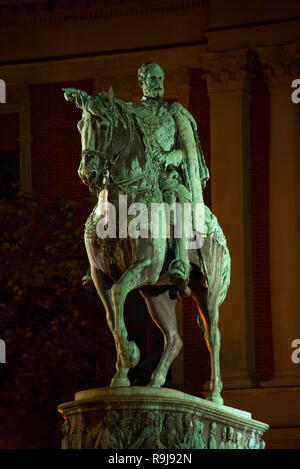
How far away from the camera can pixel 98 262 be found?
44.2 feet

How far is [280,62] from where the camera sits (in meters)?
26.1

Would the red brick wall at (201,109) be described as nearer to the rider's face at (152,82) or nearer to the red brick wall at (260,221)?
the red brick wall at (260,221)

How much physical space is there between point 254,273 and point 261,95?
130 inches

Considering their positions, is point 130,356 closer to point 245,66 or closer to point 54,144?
point 245,66

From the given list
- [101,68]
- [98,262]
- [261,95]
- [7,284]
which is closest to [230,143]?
[261,95]

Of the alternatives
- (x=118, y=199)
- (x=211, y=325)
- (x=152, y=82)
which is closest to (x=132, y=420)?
(x=118, y=199)

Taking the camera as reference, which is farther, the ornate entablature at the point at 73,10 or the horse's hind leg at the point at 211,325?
the ornate entablature at the point at 73,10

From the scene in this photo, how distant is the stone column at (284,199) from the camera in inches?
1006

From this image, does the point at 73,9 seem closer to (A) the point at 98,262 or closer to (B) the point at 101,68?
(B) the point at 101,68

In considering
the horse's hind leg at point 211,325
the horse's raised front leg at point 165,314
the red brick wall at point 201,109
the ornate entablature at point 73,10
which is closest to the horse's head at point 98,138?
the horse's raised front leg at point 165,314

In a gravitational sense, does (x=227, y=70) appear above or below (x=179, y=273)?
above

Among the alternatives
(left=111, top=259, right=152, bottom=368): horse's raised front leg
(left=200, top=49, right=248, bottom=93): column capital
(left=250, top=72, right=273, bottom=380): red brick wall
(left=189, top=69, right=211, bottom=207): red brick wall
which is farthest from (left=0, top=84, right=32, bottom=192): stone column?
(left=111, top=259, right=152, bottom=368): horse's raised front leg

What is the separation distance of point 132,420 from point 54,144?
15.5 m

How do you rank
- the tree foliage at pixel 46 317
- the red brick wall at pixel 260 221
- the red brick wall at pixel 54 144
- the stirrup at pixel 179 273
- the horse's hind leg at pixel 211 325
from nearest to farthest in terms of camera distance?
the stirrup at pixel 179 273, the horse's hind leg at pixel 211 325, the tree foliage at pixel 46 317, the red brick wall at pixel 260 221, the red brick wall at pixel 54 144
